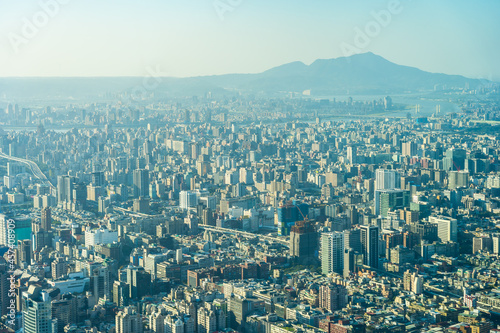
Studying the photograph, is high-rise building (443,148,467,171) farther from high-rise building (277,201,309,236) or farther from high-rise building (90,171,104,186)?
high-rise building (90,171,104,186)

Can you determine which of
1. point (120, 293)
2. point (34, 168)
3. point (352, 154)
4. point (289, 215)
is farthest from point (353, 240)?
point (34, 168)

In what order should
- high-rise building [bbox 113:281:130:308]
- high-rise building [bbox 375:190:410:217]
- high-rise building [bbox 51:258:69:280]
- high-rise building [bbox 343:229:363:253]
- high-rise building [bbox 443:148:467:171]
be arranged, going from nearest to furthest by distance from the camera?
high-rise building [bbox 113:281:130:308], high-rise building [bbox 51:258:69:280], high-rise building [bbox 343:229:363:253], high-rise building [bbox 375:190:410:217], high-rise building [bbox 443:148:467:171]

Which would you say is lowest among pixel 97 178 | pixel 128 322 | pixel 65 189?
pixel 128 322

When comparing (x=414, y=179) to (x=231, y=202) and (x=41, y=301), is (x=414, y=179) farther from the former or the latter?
(x=41, y=301)

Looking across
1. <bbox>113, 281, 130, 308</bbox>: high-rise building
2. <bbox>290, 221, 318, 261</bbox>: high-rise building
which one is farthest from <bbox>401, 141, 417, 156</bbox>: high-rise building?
<bbox>113, 281, 130, 308</bbox>: high-rise building

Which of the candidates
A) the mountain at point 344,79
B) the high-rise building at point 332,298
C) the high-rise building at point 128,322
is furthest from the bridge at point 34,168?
the mountain at point 344,79

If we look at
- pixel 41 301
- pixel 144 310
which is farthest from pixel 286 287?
pixel 41 301

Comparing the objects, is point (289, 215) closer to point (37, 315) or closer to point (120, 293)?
point (120, 293)
